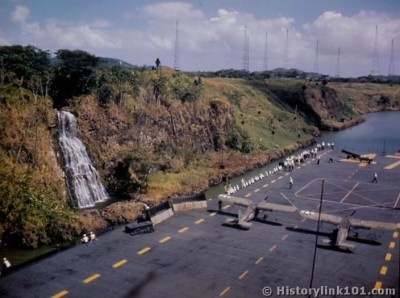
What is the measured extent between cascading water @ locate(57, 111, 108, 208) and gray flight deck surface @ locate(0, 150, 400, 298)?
17437 mm

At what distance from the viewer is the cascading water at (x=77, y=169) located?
6475 cm

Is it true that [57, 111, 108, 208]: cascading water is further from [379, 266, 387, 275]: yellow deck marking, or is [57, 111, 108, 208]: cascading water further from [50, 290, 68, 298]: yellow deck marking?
[379, 266, 387, 275]: yellow deck marking

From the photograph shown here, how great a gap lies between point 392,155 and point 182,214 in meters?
66.7

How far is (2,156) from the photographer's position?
5703 centimetres

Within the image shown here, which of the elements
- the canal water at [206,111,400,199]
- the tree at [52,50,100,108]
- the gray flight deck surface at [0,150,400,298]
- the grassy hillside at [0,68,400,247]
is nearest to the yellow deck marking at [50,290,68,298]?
the gray flight deck surface at [0,150,400,298]

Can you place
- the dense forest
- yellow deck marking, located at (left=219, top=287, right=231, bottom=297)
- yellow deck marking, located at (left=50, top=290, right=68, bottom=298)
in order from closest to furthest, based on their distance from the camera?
1. yellow deck marking, located at (left=50, top=290, right=68, bottom=298)
2. yellow deck marking, located at (left=219, top=287, right=231, bottom=297)
3. the dense forest

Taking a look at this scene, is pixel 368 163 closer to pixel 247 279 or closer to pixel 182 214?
pixel 182 214

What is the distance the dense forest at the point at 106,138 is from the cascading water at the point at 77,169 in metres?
1.26

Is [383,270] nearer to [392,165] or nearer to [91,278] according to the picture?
[91,278]

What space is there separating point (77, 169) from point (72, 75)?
19442 millimetres

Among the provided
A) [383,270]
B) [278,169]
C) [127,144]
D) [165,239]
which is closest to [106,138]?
[127,144]

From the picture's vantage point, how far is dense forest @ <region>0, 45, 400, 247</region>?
53656 mm

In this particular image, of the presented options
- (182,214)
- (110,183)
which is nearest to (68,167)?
(110,183)

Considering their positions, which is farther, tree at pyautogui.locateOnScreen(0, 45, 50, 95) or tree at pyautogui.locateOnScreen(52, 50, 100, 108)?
tree at pyautogui.locateOnScreen(52, 50, 100, 108)
